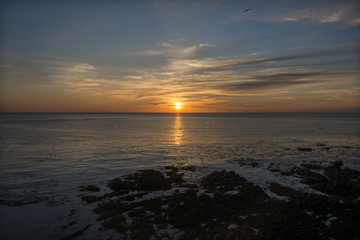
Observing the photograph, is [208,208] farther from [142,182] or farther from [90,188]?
[90,188]

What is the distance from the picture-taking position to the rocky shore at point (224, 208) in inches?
412

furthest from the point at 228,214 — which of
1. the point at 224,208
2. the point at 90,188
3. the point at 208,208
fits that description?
the point at 90,188

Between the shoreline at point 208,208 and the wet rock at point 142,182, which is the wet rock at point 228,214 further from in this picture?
the wet rock at point 142,182

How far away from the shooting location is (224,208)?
1298 centimetres

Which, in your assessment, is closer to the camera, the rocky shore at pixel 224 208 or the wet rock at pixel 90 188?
the rocky shore at pixel 224 208

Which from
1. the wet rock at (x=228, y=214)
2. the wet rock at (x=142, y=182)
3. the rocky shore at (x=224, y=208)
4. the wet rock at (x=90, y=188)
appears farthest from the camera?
the wet rock at (x=142, y=182)

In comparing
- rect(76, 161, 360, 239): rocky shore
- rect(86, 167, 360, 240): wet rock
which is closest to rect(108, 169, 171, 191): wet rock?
rect(76, 161, 360, 239): rocky shore

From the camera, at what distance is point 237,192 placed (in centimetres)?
1562

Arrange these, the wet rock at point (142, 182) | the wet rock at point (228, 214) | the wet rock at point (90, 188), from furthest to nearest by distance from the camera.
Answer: the wet rock at point (142, 182) → the wet rock at point (90, 188) → the wet rock at point (228, 214)

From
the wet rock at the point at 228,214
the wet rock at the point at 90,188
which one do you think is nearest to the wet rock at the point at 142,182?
the wet rock at the point at 228,214

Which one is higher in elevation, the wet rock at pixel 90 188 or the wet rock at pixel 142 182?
the wet rock at pixel 142 182

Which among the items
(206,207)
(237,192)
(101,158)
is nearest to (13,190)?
(101,158)

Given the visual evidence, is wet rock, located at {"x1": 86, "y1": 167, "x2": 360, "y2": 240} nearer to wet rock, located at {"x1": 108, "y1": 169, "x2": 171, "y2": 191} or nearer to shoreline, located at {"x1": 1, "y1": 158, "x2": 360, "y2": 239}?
shoreline, located at {"x1": 1, "y1": 158, "x2": 360, "y2": 239}

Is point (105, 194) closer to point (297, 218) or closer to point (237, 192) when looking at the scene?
point (237, 192)
